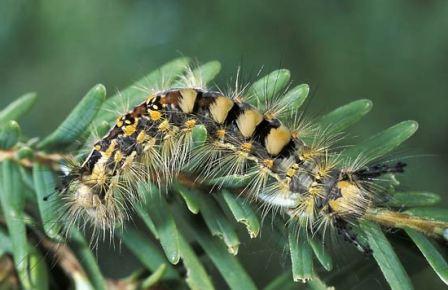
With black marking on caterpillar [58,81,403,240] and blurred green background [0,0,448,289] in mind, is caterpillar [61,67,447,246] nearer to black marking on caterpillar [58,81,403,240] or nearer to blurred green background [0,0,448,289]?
black marking on caterpillar [58,81,403,240]

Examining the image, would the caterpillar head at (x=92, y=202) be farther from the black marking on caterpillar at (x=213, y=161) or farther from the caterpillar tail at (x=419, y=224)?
the caterpillar tail at (x=419, y=224)

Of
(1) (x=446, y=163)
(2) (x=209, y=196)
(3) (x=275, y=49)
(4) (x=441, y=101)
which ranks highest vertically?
(2) (x=209, y=196)

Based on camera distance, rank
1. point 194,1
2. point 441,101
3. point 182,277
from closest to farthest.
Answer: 1. point 182,277
2. point 194,1
3. point 441,101

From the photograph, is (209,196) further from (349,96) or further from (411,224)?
(349,96)

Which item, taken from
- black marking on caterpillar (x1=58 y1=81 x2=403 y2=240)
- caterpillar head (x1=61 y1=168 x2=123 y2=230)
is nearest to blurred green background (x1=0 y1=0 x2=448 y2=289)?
black marking on caterpillar (x1=58 y1=81 x2=403 y2=240)

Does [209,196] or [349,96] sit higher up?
[209,196]

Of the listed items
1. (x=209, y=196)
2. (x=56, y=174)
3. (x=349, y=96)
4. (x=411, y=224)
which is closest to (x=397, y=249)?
(x=411, y=224)
